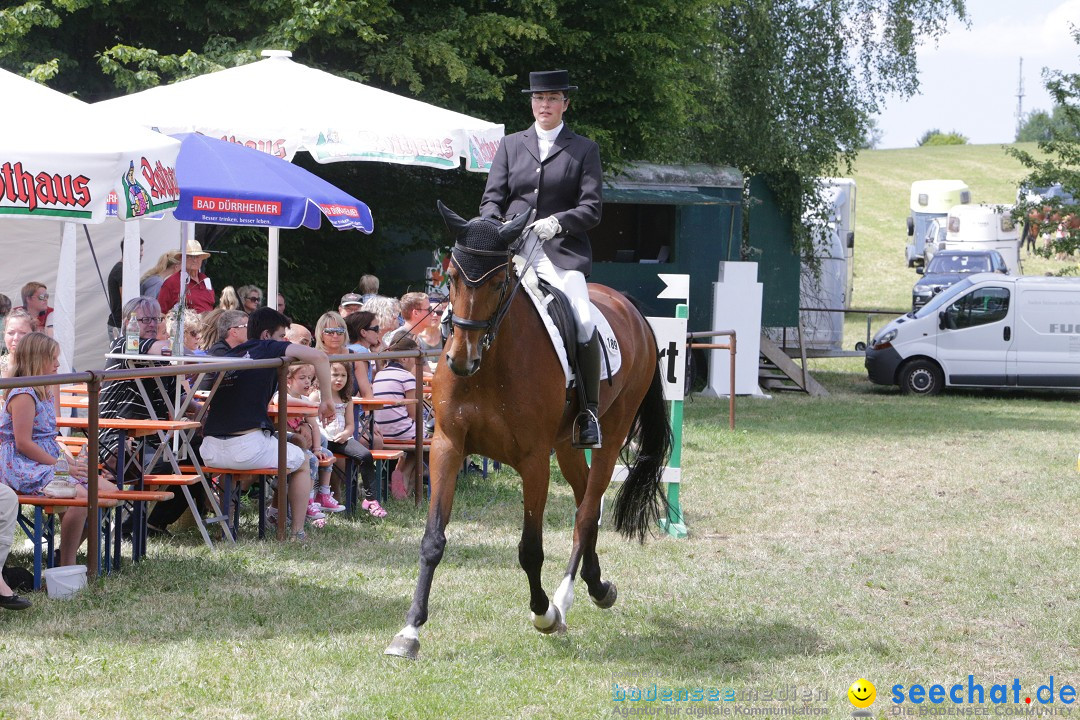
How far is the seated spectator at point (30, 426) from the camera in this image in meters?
6.70

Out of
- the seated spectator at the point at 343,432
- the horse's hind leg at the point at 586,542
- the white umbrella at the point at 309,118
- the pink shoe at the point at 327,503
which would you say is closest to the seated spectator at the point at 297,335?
the seated spectator at the point at 343,432

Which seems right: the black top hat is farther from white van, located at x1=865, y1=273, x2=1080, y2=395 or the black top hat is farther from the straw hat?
white van, located at x1=865, y1=273, x2=1080, y2=395

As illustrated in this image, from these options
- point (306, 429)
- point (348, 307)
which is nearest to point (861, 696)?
point (306, 429)

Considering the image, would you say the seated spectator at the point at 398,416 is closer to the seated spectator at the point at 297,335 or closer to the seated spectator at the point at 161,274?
the seated spectator at the point at 297,335

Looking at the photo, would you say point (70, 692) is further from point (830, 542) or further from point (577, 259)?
point (830, 542)

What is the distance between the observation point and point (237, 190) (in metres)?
9.77

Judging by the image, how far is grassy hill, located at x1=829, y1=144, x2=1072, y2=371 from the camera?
45906 millimetres

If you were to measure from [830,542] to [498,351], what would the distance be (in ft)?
13.5

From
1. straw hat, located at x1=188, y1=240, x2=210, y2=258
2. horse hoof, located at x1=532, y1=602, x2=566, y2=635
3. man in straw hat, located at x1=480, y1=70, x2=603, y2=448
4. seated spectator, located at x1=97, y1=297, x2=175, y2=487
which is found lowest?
horse hoof, located at x1=532, y1=602, x2=566, y2=635

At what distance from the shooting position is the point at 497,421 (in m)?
6.02

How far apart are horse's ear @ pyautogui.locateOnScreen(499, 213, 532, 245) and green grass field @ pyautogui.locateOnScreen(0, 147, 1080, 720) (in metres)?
1.91

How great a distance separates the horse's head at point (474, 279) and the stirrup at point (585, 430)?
1006 millimetres

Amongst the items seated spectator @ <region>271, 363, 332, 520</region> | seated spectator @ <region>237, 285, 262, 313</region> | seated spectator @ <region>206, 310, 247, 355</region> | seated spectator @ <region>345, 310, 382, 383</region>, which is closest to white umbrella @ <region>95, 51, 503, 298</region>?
seated spectator @ <region>237, 285, 262, 313</region>

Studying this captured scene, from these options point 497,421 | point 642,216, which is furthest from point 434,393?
point 642,216
